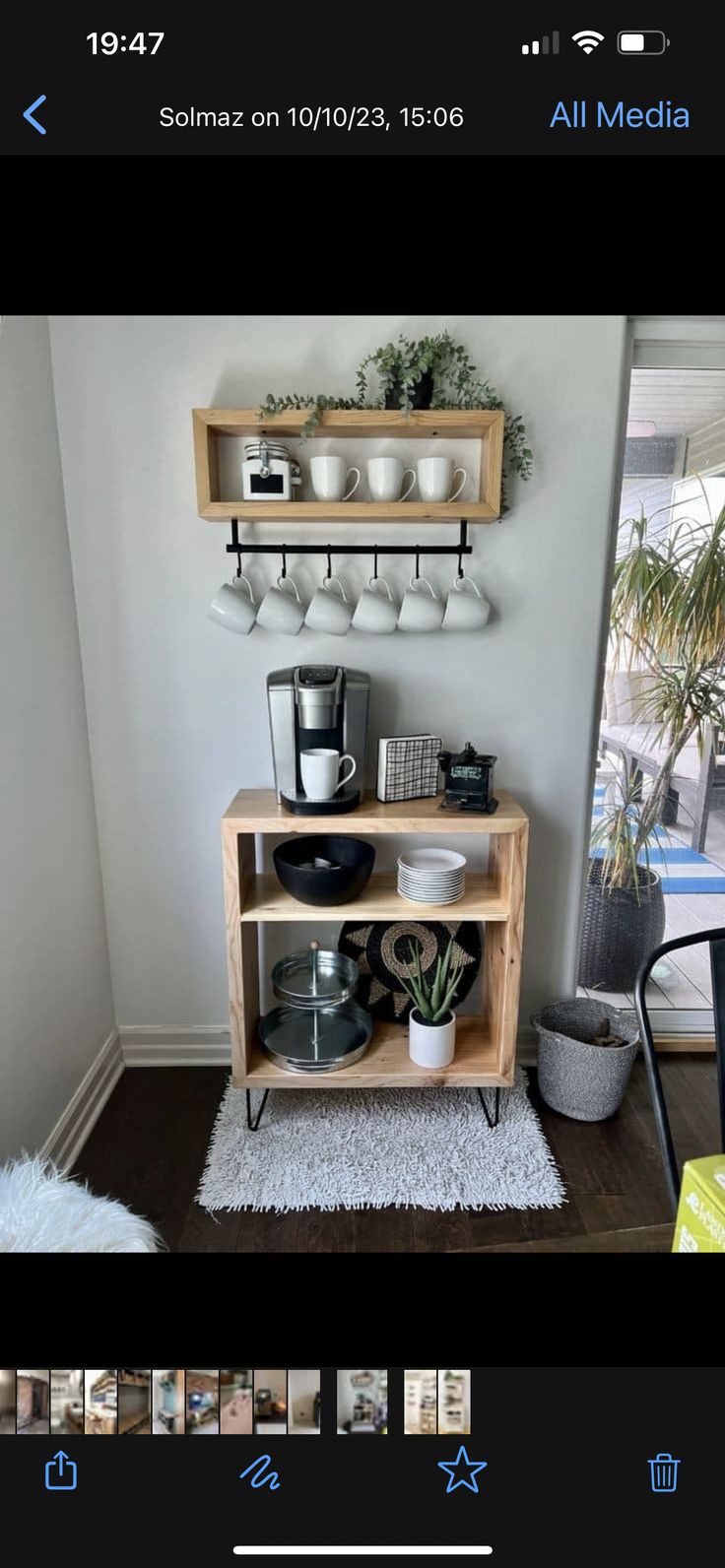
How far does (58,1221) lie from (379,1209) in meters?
0.80

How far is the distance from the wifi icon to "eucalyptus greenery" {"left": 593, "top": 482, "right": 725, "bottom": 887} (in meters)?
1.56

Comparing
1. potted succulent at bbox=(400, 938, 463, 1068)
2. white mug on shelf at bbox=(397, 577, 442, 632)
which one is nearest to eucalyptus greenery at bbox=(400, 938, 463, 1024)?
potted succulent at bbox=(400, 938, 463, 1068)

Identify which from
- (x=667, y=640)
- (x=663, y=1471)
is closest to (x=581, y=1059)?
(x=667, y=640)

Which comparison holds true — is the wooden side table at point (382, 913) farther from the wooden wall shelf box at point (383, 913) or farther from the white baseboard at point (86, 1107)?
the white baseboard at point (86, 1107)

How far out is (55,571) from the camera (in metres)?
1.71

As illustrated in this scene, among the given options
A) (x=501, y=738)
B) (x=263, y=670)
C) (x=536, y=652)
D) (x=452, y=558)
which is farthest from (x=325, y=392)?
(x=501, y=738)

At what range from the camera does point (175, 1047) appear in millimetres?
2088

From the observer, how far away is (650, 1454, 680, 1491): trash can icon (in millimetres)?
351

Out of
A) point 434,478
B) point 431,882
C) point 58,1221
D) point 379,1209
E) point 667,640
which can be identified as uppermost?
point 434,478

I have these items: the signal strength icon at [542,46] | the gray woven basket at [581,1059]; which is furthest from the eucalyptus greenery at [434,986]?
the signal strength icon at [542,46]

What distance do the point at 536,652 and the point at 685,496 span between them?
54 cm

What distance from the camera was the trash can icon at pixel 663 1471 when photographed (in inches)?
13.8

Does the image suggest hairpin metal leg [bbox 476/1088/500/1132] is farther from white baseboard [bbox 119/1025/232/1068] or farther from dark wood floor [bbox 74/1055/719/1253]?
white baseboard [bbox 119/1025/232/1068]

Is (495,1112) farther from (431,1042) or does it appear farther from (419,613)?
(419,613)
